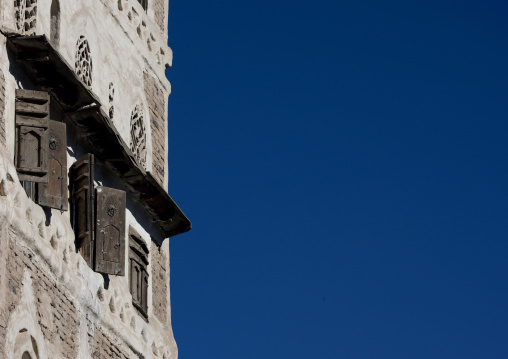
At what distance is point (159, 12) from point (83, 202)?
552cm

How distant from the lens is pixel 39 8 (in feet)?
57.9

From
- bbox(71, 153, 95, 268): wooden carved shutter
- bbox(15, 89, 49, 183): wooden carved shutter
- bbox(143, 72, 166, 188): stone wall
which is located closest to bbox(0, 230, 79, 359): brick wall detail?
bbox(15, 89, 49, 183): wooden carved shutter

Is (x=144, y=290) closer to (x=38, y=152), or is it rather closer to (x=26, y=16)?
(x=38, y=152)

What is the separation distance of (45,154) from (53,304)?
1.62m

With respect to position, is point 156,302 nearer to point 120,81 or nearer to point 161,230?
point 161,230

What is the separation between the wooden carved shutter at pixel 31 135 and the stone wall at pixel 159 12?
19.0 ft

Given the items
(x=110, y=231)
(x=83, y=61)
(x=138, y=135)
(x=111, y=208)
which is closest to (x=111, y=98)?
(x=83, y=61)

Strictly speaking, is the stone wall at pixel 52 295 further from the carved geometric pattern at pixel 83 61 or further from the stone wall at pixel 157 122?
the stone wall at pixel 157 122

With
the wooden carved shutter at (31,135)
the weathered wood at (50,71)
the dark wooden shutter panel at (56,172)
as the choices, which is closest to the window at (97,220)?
the dark wooden shutter panel at (56,172)

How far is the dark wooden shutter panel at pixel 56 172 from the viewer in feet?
54.2

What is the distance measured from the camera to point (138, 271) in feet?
64.1

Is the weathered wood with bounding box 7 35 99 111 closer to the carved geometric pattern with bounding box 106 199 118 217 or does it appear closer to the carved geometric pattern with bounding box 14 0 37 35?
the carved geometric pattern with bounding box 14 0 37 35

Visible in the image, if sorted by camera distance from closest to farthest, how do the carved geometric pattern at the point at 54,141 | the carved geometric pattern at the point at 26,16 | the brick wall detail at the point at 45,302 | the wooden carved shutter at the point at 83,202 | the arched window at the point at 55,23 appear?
the brick wall detail at the point at 45,302, the carved geometric pattern at the point at 54,141, the carved geometric pattern at the point at 26,16, the wooden carved shutter at the point at 83,202, the arched window at the point at 55,23

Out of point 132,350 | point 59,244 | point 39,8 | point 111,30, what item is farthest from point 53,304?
point 111,30
